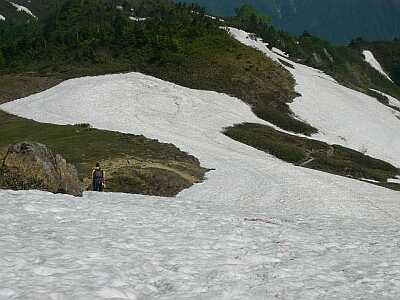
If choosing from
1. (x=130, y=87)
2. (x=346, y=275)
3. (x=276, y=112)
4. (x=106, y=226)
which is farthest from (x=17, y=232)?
(x=276, y=112)

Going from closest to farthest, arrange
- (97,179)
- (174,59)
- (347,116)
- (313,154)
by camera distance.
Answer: (97,179), (313,154), (347,116), (174,59)

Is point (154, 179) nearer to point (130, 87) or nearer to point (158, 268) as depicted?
point (158, 268)

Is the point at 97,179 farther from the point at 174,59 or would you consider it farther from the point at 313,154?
the point at 174,59

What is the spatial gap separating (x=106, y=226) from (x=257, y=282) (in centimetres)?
629

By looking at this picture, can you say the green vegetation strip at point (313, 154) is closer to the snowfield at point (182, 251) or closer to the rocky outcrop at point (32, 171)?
the snowfield at point (182, 251)

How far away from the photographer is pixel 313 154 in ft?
199

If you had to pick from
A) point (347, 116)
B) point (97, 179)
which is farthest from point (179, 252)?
point (347, 116)

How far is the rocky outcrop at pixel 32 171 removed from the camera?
22312 mm

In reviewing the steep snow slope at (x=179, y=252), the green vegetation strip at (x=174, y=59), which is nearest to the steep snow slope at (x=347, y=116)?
the green vegetation strip at (x=174, y=59)

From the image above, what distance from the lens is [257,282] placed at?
11.9 meters

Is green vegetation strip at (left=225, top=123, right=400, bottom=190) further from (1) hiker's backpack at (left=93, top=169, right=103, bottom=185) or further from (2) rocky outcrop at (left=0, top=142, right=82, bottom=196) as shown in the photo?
(2) rocky outcrop at (left=0, top=142, right=82, bottom=196)

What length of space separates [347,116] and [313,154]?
27.0 m

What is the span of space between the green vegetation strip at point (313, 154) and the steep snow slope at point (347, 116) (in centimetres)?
671

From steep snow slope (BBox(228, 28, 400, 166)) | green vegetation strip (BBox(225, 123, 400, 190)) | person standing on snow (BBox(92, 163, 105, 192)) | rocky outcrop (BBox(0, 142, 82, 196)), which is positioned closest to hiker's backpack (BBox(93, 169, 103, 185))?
person standing on snow (BBox(92, 163, 105, 192))
